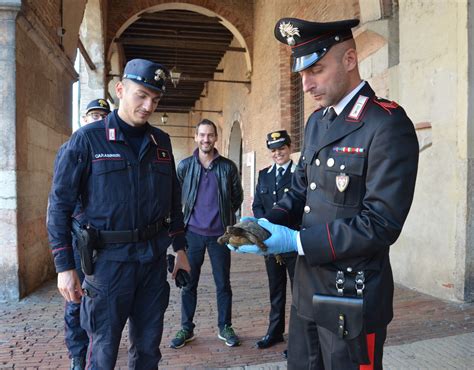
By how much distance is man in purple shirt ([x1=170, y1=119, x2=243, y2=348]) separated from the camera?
3.79m

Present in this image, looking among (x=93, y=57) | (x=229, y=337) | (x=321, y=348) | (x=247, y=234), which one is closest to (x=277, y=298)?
(x=229, y=337)

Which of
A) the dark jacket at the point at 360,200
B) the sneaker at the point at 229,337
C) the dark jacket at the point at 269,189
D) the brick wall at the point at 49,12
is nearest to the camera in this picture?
the dark jacket at the point at 360,200

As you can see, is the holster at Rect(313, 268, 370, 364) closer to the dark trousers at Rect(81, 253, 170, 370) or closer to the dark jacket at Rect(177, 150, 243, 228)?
the dark trousers at Rect(81, 253, 170, 370)

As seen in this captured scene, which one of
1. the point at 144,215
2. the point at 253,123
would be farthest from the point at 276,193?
the point at 253,123

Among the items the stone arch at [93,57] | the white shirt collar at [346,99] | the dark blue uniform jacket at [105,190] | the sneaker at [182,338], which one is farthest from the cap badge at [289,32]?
the stone arch at [93,57]

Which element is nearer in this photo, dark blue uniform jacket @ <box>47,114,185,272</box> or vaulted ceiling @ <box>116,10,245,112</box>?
dark blue uniform jacket @ <box>47,114,185,272</box>

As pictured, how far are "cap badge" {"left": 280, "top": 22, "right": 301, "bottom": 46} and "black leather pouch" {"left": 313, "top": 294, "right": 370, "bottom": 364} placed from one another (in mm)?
1072

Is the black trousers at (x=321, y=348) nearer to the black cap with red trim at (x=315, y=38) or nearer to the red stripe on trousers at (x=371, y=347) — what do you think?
the red stripe on trousers at (x=371, y=347)

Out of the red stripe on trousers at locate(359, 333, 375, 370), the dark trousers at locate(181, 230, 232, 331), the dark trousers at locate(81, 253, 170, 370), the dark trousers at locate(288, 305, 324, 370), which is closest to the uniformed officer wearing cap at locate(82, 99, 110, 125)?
the dark trousers at locate(181, 230, 232, 331)

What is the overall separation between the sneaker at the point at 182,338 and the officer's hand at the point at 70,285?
64.1 inches

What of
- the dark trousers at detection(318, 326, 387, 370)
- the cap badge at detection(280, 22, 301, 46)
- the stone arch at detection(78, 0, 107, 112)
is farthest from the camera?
the stone arch at detection(78, 0, 107, 112)

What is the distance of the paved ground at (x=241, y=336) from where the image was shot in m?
3.26

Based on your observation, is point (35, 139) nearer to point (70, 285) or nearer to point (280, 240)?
point (70, 285)

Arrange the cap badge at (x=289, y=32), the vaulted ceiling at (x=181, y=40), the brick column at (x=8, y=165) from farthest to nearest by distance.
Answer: the vaulted ceiling at (x=181, y=40) → the brick column at (x=8, y=165) → the cap badge at (x=289, y=32)
